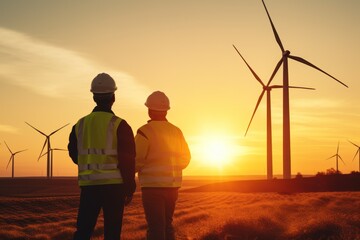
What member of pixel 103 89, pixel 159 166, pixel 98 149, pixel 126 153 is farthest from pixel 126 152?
pixel 103 89

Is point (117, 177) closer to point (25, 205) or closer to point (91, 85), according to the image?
point (91, 85)

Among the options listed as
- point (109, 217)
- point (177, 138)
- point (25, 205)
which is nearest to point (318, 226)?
point (177, 138)

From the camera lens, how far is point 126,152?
23.1 ft

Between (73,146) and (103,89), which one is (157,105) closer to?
(103,89)

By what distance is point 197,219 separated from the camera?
18.6 m

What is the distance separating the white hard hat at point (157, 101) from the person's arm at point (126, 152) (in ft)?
3.24

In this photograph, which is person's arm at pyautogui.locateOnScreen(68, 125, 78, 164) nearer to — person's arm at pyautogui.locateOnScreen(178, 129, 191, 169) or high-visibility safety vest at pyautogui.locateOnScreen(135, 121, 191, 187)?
high-visibility safety vest at pyautogui.locateOnScreen(135, 121, 191, 187)

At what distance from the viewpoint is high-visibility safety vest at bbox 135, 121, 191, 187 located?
7590 millimetres

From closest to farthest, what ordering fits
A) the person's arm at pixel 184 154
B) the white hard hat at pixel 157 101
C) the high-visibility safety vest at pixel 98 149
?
the high-visibility safety vest at pixel 98 149
the white hard hat at pixel 157 101
the person's arm at pixel 184 154

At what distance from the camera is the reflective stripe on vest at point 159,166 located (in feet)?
24.8

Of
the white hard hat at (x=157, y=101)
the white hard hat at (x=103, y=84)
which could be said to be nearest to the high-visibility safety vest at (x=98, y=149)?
the white hard hat at (x=103, y=84)

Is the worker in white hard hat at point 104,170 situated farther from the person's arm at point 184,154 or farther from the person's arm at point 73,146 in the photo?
the person's arm at point 184,154

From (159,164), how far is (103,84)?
1.38m

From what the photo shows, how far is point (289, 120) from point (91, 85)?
34.5m
